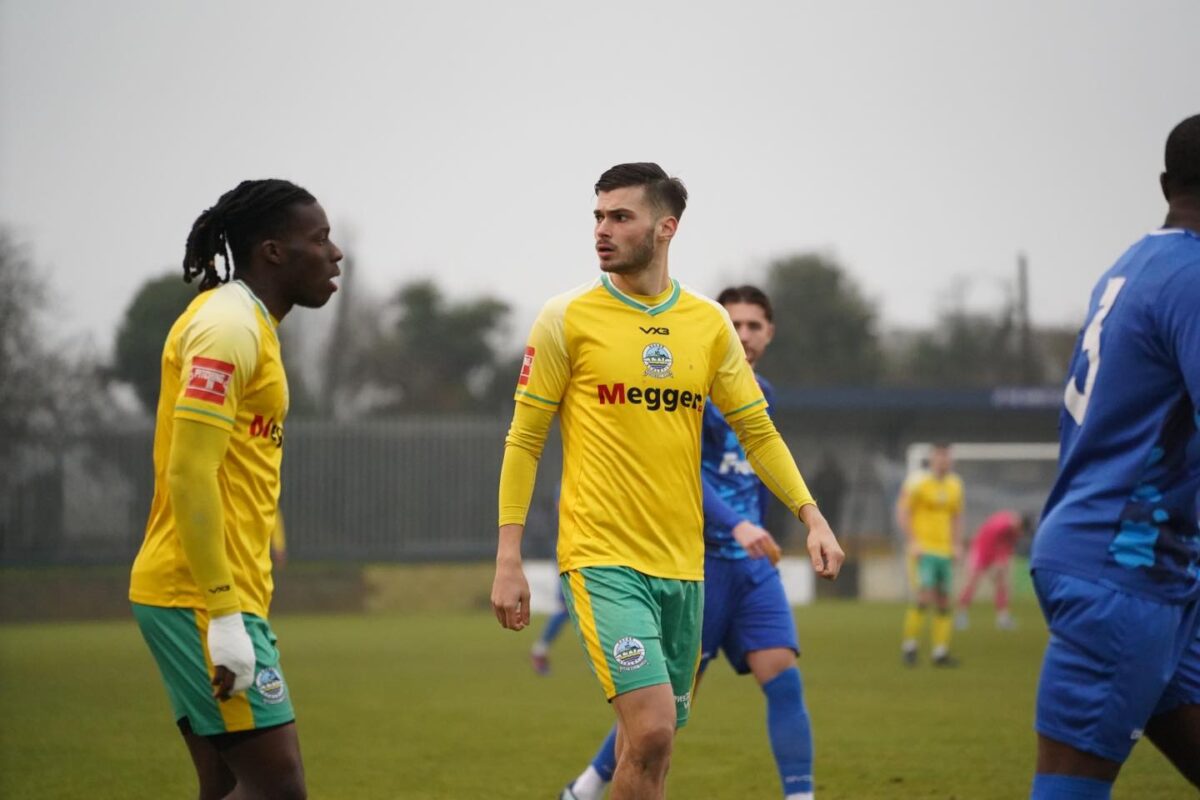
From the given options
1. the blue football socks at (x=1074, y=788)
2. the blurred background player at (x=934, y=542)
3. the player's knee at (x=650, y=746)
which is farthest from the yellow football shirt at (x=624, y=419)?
the blurred background player at (x=934, y=542)

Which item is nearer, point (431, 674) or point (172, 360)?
point (172, 360)

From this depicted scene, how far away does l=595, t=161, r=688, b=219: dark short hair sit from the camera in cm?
578

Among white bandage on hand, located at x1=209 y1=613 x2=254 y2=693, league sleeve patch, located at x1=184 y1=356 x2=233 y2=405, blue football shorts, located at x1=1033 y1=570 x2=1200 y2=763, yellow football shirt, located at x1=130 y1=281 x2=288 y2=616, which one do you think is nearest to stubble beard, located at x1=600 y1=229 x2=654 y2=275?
yellow football shirt, located at x1=130 y1=281 x2=288 y2=616

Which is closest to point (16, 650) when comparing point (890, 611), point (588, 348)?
point (890, 611)

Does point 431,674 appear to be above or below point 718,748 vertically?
below

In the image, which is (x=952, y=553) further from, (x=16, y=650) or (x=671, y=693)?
(x=671, y=693)

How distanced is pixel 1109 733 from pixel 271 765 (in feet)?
7.58

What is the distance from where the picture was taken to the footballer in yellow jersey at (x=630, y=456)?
17.7ft

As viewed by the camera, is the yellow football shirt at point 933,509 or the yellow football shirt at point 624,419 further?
the yellow football shirt at point 933,509

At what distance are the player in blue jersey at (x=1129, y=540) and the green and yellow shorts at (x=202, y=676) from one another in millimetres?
2159

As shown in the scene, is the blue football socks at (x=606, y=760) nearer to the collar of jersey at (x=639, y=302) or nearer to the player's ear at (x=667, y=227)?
the collar of jersey at (x=639, y=302)

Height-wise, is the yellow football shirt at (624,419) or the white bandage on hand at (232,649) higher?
the yellow football shirt at (624,419)

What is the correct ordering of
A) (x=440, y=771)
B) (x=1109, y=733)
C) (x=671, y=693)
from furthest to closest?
(x=440, y=771)
(x=671, y=693)
(x=1109, y=733)

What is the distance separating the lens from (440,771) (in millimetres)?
9539
